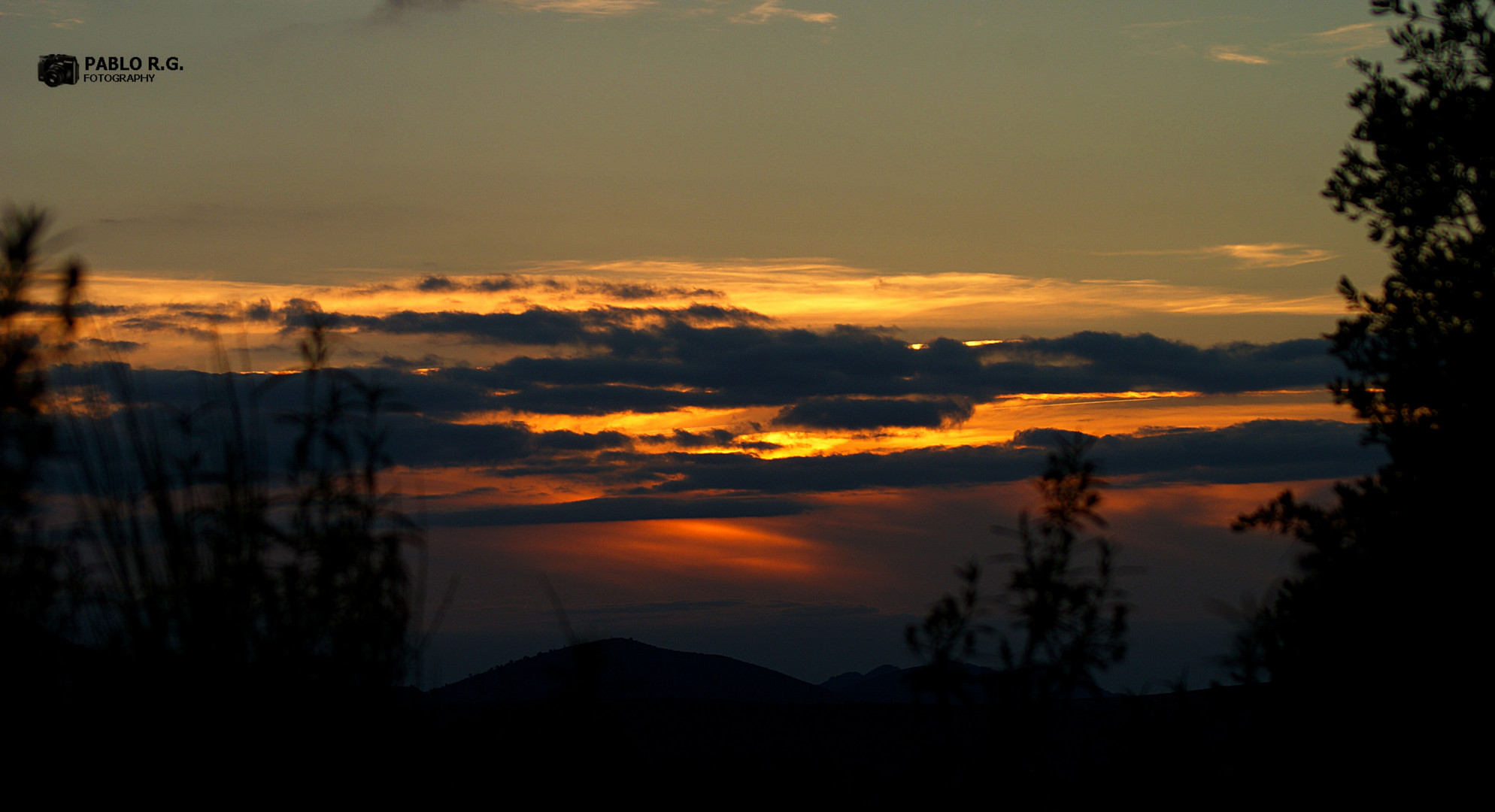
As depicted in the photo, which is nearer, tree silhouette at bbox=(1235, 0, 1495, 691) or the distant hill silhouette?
tree silhouette at bbox=(1235, 0, 1495, 691)

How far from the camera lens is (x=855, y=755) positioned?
10062 millimetres

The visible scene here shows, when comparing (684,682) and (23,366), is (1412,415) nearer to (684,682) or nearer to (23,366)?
(23,366)

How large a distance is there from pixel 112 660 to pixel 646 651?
27490 mm

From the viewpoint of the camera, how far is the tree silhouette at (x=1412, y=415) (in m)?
5.08

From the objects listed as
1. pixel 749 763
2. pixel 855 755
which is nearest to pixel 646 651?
pixel 855 755

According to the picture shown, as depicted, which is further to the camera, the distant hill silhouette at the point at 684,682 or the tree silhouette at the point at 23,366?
the distant hill silhouette at the point at 684,682

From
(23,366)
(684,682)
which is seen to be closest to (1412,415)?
(23,366)

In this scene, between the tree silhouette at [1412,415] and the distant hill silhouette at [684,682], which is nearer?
the tree silhouette at [1412,415]

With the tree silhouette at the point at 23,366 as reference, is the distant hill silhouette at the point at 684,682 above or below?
below

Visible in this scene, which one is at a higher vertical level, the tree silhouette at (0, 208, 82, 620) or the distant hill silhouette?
the tree silhouette at (0, 208, 82, 620)

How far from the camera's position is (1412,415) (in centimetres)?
1230

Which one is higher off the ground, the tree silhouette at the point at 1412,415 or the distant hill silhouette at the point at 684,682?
the tree silhouette at the point at 1412,415

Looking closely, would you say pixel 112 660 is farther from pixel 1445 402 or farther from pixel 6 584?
pixel 1445 402

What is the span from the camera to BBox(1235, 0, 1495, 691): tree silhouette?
200 inches
